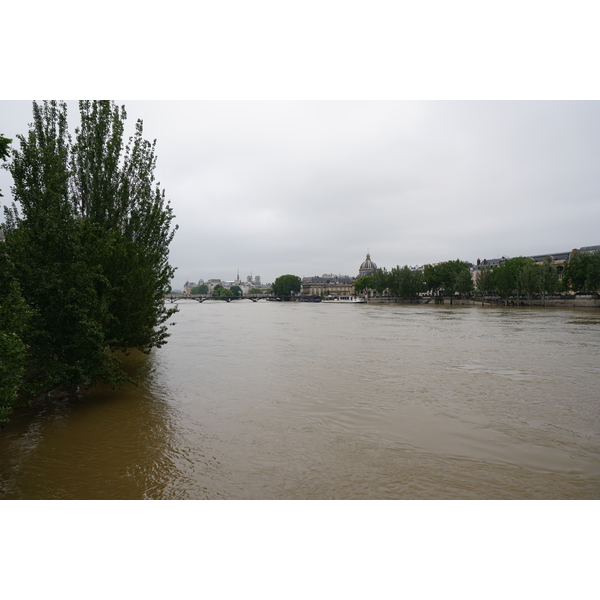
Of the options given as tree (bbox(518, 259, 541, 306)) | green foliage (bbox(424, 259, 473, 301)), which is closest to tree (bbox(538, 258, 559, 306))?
tree (bbox(518, 259, 541, 306))

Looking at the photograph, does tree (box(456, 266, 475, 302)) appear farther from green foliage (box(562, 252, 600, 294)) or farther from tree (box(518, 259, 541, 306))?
tree (box(518, 259, 541, 306))

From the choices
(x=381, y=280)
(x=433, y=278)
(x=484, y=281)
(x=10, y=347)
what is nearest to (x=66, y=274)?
(x=10, y=347)

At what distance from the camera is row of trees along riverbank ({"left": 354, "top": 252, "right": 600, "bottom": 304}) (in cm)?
6906

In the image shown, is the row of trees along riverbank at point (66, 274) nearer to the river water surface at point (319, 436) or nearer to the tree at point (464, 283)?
the river water surface at point (319, 436)

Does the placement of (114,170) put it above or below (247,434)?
above

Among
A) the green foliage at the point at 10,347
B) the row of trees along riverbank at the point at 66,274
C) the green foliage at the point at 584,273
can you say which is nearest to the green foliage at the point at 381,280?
the green foliage at the point at 584,273

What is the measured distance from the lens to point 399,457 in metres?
7.36

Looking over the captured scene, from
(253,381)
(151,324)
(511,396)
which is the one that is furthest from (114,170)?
(511,396)

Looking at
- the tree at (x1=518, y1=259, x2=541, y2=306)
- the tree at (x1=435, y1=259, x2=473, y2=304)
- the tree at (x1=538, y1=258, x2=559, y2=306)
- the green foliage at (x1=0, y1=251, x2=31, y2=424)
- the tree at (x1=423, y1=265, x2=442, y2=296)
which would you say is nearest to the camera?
the green foliage at (x1=0, y1=251, x2=31, y2=424)

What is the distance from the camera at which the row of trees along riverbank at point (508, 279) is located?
227ft

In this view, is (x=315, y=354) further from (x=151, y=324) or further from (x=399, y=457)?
(x=399, y=457)

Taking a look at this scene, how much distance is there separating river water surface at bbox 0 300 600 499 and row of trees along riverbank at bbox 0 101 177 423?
43.4 inches

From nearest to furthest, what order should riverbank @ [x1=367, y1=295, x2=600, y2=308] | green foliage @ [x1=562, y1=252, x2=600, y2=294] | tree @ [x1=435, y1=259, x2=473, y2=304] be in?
green foliage @ [x1=562, y1=252, x2=600, y2=294] → riverbank @ [x1=367, y1=295, x2=600, y2=308] → tree @ [x1=435, y1=259, x2=473, y2=304]

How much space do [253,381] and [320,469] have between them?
757 cm
